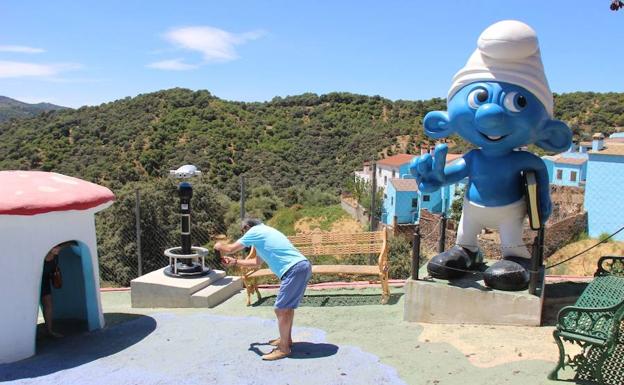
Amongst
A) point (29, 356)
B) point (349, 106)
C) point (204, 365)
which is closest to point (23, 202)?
point (29, 356)

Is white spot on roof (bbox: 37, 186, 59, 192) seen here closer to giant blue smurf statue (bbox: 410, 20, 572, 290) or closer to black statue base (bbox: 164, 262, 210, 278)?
black statue base (bbox: 164, 262, 210, 278)

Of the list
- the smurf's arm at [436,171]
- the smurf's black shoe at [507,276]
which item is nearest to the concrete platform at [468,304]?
the smurf's black shoe at [507,276]

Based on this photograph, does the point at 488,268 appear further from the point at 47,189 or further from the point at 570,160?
the point at 570,160

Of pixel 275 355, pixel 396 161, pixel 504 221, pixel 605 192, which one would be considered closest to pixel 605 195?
pixel 605 192

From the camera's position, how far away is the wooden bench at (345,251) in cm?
673

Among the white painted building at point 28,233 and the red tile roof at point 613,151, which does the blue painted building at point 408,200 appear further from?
the white painted building at point 28,233

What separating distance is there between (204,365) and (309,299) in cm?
273

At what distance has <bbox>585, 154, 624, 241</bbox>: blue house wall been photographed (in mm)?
21094

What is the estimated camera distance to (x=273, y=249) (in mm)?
4816

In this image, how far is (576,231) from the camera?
21562 mm

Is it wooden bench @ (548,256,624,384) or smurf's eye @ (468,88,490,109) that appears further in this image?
smurf's eye @ (468,88,490,109)

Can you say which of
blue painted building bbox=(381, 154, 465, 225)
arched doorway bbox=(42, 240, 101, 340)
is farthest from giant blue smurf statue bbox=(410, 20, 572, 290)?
blue painted building bbox=(381, 154, 465, 225)

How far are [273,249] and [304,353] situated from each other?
103 cm

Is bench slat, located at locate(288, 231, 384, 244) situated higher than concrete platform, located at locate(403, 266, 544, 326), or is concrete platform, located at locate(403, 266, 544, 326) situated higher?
bench slat, located at locate(288, 231, 384, 244)
